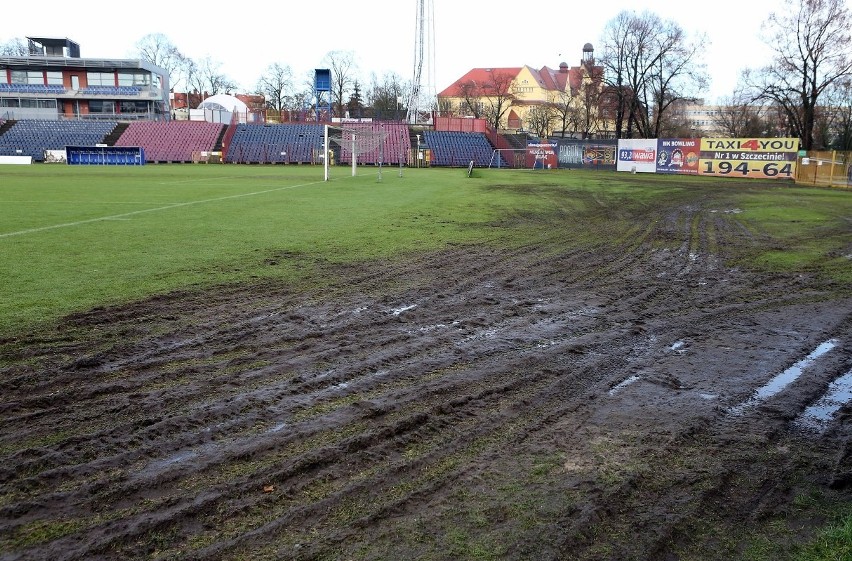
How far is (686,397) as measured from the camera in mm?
5098

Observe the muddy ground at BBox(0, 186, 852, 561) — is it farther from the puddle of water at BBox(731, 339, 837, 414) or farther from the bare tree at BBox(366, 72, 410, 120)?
the bare tree at BBox(366, 72, 410, 120)

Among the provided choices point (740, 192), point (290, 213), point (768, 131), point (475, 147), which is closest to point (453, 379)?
point (290, 213)

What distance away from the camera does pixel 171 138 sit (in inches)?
2566

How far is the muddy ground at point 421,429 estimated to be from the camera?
126 inches

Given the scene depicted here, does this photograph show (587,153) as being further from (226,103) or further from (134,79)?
(226,103)

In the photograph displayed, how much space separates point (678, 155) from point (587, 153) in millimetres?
8766

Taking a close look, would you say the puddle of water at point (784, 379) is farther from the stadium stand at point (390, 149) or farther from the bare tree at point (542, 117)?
the bare tree at point (542, 117)

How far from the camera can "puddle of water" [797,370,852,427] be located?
4.70 m

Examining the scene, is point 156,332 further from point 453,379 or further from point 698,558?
point 698,558

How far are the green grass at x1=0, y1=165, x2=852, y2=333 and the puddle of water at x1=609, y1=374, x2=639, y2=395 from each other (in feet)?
16.1

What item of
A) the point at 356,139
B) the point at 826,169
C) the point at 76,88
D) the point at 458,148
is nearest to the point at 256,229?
the point at 356,139

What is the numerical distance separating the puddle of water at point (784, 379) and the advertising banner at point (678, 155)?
146 feet

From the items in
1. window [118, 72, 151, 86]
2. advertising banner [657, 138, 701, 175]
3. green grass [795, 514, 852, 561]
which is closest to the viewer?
green grass [795, 514, 852, 561]

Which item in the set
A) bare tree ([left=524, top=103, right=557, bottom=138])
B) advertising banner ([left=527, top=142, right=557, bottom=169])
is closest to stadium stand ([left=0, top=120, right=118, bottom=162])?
advertising banner ([left=527, top=142, right=557, bottom=169])
